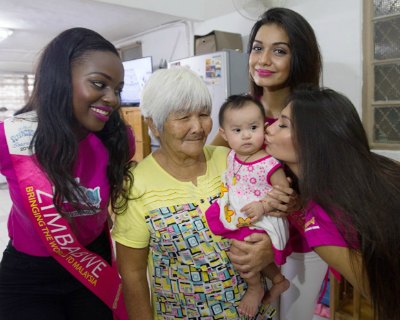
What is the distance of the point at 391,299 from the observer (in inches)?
37.5

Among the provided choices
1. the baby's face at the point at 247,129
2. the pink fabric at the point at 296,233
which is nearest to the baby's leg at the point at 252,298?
the pink fabric at the point at 296,233

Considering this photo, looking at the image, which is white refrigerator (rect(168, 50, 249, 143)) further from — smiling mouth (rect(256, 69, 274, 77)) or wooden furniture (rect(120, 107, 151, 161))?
smiling mouth (rect(256, 69, 274, 77))

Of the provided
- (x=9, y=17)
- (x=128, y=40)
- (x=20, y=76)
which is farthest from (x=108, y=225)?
(x=20, y=76)

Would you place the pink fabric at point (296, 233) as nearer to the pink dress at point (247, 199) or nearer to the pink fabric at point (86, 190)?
the pink dress at point (247, 199)

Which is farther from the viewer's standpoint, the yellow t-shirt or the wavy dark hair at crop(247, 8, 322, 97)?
the wavy dark hair at crop(247, 8, 322, 97)

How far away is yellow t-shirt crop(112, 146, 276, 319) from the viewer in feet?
3.59

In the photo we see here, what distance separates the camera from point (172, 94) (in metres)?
1.08

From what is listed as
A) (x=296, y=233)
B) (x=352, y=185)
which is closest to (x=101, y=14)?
(x=296, y=233)

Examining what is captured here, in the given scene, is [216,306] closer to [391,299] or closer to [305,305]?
[391,299]

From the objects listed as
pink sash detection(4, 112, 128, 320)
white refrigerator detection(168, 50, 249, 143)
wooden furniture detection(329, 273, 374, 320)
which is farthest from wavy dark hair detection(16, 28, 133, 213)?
white refrigerator detection(168, 50, 249, 143)

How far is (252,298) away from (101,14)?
4375mm

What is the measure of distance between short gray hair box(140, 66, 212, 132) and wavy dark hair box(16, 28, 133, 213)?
207 millimetres

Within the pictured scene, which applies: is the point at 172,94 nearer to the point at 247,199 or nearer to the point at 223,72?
the point at 247,199

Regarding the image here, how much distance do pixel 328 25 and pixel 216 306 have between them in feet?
9.30
